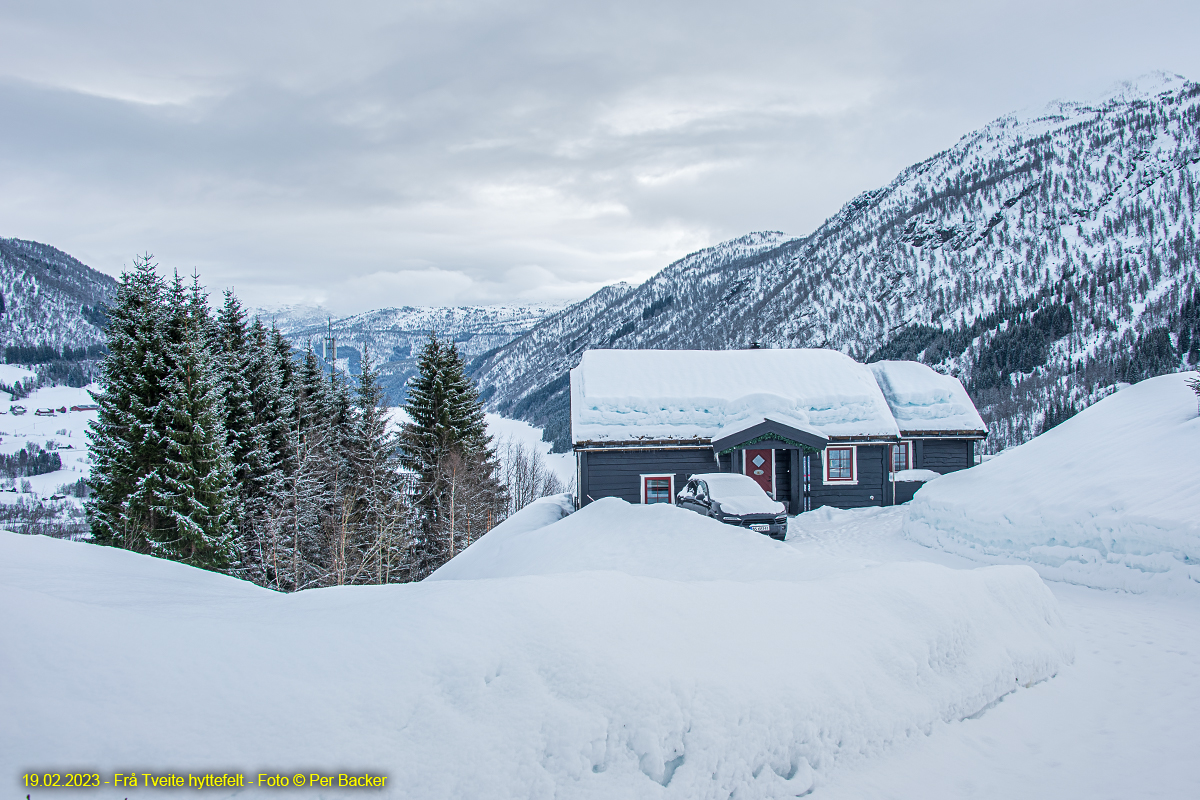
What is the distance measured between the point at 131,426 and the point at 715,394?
59.4 ft

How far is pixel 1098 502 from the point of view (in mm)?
11539

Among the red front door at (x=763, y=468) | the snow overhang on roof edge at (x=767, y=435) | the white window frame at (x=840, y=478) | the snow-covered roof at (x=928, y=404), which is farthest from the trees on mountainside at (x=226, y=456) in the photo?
the snow-covered roof at (x=928, y=404)

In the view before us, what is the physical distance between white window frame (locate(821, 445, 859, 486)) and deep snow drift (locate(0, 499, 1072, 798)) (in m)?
15.5

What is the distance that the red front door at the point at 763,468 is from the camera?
69.3 feet

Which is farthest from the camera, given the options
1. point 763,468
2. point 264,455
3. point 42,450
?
point 42,450

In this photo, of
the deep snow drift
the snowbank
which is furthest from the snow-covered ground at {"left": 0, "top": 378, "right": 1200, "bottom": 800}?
the snowbank

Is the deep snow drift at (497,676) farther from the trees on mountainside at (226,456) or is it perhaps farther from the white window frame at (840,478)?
the white window frame at (840,478)

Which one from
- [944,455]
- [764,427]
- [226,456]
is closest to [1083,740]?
[764,427]

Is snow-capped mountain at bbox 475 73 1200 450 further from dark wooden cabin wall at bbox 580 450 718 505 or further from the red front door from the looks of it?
dark wooden cabin wall at bbox 580 450 718 505

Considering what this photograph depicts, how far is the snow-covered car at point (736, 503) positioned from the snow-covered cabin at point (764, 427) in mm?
3243

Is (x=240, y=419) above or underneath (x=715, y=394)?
underneath

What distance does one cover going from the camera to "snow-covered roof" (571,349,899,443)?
68.3 feet

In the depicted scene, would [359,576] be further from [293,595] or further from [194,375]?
[293,595]

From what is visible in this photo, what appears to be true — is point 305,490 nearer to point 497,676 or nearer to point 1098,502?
point 497,676
